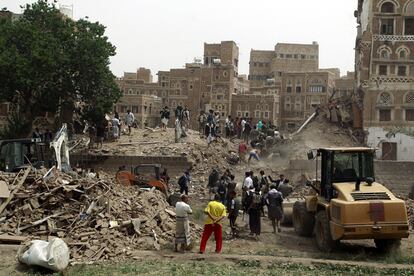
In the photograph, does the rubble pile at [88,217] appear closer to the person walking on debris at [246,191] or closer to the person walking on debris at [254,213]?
the person walking on debris at [254,213]

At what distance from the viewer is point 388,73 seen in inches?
1564

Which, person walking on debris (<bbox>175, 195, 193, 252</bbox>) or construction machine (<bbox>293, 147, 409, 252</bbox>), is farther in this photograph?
person walking on debris (<bbox>175, 195, 193, 252</bbox>)

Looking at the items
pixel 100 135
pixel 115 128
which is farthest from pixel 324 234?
pixel 115 128

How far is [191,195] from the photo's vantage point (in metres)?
24.2

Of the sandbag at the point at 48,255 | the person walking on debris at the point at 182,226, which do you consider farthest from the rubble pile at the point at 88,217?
the sandbag at the point at 48,255

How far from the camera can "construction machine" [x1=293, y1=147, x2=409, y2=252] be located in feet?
40.7

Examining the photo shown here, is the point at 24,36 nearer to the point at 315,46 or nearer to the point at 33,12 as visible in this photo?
the point at 33,12

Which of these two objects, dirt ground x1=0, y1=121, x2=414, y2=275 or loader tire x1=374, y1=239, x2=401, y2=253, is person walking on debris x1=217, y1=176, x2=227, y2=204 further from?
loader tire x1=374, y1=239, x2=401, y2=253

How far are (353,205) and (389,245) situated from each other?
1665 mm

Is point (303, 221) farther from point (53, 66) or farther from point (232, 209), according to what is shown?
point (53, 66)

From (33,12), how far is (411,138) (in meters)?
25.1

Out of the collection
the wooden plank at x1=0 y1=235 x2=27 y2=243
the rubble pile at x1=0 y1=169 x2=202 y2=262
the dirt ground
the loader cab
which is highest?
the loader cab

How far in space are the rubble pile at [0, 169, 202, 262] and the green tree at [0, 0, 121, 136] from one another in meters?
13.8

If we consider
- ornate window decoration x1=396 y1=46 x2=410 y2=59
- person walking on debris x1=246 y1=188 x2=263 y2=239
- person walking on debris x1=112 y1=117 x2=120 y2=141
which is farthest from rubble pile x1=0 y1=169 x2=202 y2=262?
ornate window decoration x1=396 y1=46 x2=410 y2=59
